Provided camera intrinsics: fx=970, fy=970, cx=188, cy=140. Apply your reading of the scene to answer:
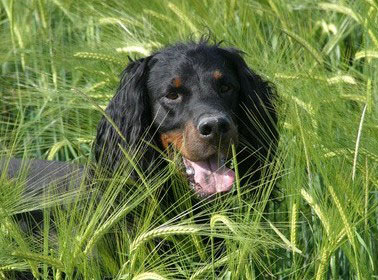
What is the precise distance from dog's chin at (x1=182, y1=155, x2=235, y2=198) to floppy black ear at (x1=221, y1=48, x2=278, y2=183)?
0.24 meters

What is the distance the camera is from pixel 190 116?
408 cm

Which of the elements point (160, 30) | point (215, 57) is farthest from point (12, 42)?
point (215, 57)

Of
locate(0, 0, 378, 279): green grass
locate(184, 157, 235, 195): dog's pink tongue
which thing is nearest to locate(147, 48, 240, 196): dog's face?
locate(184, 157, 235, 195): dog's pink tongue

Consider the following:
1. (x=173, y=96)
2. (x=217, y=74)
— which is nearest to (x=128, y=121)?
(x=173, y=96)

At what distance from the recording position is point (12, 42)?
5.01m

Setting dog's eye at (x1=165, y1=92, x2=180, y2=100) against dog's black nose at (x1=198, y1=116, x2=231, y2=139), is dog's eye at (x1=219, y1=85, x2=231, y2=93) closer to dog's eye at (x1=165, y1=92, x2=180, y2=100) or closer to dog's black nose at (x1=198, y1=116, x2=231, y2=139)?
dog's eye at (x1=165, y1=92, x2=180, y2=100)

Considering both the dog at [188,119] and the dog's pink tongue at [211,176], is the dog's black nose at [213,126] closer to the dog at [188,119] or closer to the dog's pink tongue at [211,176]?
the dog at [188,119]

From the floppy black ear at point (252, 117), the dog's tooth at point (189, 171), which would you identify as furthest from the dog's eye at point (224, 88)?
the dog's tooth at point (189, 171)

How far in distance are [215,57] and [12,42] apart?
1.21m

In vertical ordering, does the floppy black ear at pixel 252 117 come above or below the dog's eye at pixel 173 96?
below

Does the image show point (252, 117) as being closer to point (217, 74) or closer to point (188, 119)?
point (217, 74)

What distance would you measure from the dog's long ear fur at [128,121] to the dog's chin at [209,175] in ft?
0.82

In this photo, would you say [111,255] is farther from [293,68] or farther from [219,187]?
[293,68]

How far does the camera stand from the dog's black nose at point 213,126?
393 cm
